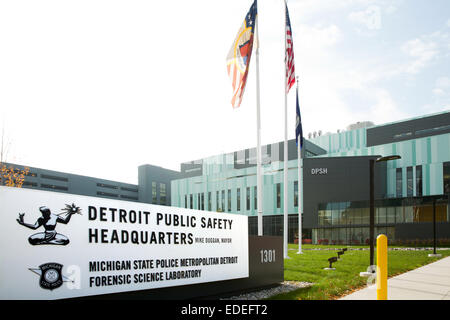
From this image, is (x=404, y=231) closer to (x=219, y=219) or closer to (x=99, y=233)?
(x=219, y=219)

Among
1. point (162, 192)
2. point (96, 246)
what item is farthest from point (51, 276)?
point (162, 192)

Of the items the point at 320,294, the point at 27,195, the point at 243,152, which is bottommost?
the point at 320,294

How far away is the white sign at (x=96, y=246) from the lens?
5762 mm

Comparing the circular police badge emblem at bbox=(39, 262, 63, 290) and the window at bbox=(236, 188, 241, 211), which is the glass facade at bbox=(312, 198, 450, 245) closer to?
the window at bbox=(236, 188, 241, 211)

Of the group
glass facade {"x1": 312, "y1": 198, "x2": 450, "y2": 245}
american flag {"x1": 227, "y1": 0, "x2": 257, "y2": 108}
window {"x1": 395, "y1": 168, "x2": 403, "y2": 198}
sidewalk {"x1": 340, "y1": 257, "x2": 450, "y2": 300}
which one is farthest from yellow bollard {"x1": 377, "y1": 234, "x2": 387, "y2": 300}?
window {"x1": 395, "y1": 168, "x2": 403, "y2": 198}

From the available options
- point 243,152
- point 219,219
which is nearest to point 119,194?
point 243,152

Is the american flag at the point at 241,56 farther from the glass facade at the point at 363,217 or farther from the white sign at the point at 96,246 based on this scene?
the glass facade at the point at 363,217

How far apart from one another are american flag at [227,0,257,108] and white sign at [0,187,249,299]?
593 cm

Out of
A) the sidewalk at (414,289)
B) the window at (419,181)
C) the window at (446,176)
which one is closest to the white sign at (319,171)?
the window at (419,181)

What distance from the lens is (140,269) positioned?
760 cm

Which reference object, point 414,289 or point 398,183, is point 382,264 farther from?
point 398,183

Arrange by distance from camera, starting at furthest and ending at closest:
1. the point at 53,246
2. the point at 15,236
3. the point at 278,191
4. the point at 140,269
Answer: the point at 278,191 → the point at 140,269 → the point at 53,246 → the point at 15,236

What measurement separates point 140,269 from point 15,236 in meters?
2.54

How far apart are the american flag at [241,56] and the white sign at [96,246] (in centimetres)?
593
